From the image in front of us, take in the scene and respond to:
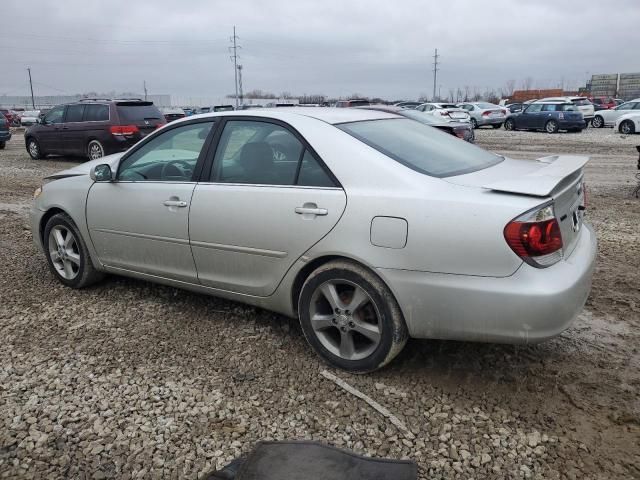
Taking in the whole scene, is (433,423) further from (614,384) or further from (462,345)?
(614,384)

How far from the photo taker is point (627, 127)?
22625mm

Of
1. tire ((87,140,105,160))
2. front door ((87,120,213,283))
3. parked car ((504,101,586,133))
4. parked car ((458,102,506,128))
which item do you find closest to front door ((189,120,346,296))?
front door ((87,120,213,283))

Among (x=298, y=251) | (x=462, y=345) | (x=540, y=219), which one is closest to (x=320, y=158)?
(x=298, y=251)

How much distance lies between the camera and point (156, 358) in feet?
11.8

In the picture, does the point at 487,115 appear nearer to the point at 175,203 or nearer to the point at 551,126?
the point at 551,126

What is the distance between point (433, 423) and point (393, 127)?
2.00m

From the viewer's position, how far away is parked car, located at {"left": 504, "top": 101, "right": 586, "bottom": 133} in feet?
78.9

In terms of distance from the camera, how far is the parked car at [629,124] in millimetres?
22266

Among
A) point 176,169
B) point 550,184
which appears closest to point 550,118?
point 176,169

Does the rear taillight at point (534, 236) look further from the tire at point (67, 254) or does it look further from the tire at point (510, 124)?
the tire at point (510, 124)

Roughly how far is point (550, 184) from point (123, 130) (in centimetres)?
1266

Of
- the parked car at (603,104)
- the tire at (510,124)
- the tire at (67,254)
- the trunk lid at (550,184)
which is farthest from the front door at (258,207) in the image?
the parked car at (603,104)

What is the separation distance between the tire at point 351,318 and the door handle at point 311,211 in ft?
0.99

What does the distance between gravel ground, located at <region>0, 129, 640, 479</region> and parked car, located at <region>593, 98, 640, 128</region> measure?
24128 millimetres
